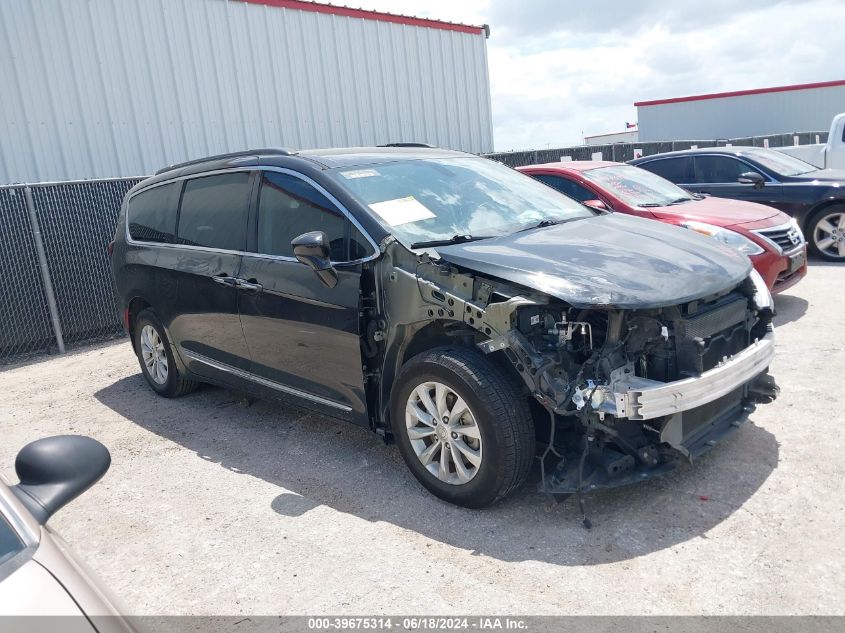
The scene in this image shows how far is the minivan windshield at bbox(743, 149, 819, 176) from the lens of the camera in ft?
32.3

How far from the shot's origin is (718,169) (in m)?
10.0

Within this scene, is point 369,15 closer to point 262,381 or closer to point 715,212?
point 715,212

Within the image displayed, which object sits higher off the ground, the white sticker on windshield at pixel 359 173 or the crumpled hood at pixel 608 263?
the white sticker on windshield at pixel 359 173

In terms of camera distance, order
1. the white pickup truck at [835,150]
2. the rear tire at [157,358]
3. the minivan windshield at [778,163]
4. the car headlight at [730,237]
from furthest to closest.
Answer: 1. the white pickup truck at [835,150]
2. the minivan windshield at [778,163]
3. the car headlight at [730,237]
4. the rear tire at [157,358]

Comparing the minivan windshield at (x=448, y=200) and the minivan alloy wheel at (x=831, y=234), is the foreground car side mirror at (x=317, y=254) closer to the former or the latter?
the minivan windshield at (x=448, y=200)

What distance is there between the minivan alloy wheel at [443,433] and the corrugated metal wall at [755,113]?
28.9 m

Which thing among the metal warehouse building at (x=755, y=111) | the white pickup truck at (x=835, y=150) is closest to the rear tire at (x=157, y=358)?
the white pickup truck at (x=835, y=150)

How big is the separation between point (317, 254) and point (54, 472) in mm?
2088

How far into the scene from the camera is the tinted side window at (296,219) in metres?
4.21

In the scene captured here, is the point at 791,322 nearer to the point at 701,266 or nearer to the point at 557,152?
the point at 701,266

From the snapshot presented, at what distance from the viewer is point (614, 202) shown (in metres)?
7.68

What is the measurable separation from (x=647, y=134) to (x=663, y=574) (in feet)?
102

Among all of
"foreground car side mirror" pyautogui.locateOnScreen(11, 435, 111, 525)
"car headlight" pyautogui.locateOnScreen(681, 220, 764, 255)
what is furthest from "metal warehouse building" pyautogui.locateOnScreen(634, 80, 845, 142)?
"foreground car side mirror" pyautogui.locateOnScreen(11, 435, 111, 525)

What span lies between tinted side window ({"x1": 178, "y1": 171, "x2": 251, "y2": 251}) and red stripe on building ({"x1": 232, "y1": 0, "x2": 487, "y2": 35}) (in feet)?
21.5
